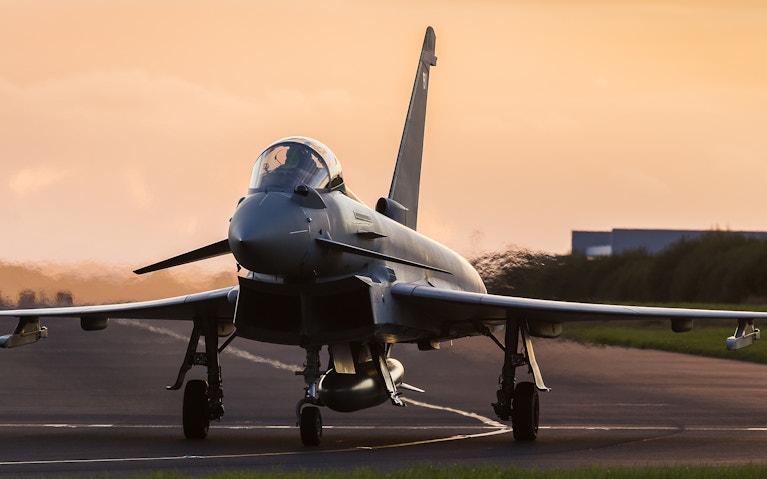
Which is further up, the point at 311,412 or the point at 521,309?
the point at 521,309

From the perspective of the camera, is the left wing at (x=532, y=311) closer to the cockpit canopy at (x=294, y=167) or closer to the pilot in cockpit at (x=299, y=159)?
the cockpit canopy at (x=294, y=167)

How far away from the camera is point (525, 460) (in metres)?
15.9

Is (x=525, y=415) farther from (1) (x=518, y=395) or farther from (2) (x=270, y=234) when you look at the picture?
(2) (x=270, y=234)

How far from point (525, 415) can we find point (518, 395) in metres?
0.36

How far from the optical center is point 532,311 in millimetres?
19609

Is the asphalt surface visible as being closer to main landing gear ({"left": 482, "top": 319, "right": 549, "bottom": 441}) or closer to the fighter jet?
main landing gear ({"left": 482, "top": 319, "right": 549, "bottom": 441})

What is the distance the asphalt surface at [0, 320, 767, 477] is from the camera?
15.9m

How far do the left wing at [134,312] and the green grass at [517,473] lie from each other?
571 centimetres

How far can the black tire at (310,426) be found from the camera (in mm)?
17328

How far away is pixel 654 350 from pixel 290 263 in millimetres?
26198

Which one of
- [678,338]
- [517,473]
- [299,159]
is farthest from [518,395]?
[678,338]

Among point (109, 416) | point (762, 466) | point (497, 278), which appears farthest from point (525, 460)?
point (497, 278)

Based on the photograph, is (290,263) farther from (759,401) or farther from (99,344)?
(99,344)

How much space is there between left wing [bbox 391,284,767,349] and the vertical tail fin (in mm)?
3532
